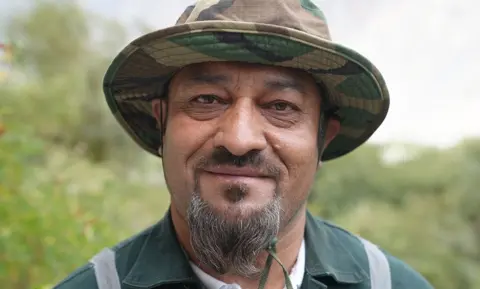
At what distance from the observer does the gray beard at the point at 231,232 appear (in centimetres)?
134

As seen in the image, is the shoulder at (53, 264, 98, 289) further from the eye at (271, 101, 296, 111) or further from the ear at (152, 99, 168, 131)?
the eye at (271, 101, 296, 111)

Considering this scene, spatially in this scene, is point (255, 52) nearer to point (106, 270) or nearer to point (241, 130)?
point (241, 130)

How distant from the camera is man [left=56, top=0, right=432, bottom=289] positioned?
1342 mm

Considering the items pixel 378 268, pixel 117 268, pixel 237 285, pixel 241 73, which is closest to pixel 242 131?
pixel 241 73

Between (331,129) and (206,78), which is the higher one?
(206,78)

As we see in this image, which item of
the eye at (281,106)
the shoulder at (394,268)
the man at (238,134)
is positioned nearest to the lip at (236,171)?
the man at (238,134)

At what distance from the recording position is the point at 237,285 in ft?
4.70

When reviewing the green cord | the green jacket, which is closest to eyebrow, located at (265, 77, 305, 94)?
the green cord

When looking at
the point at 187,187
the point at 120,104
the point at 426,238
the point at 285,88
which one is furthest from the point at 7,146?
the point at 426,238

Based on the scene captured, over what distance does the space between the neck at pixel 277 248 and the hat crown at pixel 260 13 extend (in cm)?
47

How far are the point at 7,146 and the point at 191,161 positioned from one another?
1.28 meters

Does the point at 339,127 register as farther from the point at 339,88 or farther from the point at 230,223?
the point at 230,223

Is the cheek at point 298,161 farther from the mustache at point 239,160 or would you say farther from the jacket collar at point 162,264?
the jacket collar at point 162,264

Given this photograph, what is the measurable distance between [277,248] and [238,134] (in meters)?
0.37
